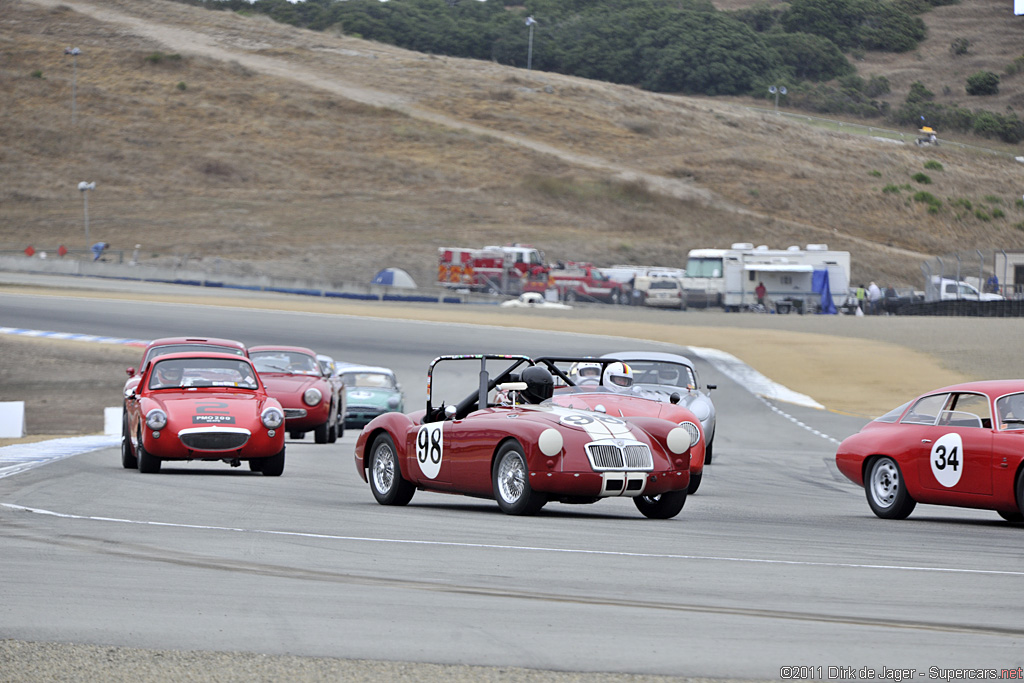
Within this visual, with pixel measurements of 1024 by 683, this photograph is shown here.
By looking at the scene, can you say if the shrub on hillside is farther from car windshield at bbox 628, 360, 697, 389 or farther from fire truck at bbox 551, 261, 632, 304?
car windshield at bbox 628, 360, 697, 389

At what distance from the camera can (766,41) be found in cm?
15775

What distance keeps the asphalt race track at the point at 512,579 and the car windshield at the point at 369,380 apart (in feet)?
39.7

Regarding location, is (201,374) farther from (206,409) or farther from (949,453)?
(949,453)

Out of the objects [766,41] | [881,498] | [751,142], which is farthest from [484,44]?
[881,498]

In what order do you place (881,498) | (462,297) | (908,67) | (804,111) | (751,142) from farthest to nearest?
(908,67)
(804,111)
(751,142)
(462,297)
(881,498)

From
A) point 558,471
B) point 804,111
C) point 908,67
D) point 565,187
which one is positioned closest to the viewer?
point 558,471

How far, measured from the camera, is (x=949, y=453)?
1035cm

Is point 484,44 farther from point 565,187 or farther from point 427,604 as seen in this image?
point 427,604

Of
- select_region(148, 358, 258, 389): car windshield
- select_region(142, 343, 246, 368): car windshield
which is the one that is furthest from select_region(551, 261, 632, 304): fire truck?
select_region(148, 358, 258, 389): car windshield

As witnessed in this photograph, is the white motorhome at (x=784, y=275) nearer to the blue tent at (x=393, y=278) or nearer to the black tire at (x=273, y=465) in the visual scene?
the blue tent at (x=393, y=278)

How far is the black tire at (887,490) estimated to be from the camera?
35.4ft

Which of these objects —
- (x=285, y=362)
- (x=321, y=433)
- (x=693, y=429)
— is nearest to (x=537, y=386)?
(x=693, y=429)

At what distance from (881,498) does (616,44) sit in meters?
144

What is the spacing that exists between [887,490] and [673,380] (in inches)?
232
